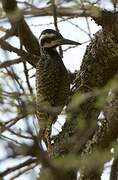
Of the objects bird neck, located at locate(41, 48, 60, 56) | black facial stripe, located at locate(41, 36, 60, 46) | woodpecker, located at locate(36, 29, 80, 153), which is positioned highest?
black facial stripe, located at locate(41, 36, 60, 46)

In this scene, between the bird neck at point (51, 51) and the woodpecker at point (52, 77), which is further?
the bird neck at point (51, 51)

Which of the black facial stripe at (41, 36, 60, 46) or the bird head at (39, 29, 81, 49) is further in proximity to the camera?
the black facial stripe at (41, 36, 60, 46)

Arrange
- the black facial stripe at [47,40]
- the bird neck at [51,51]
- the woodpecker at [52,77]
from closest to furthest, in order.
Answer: the woodpecker at [52,77] < the black facial stripe at [47,40] < the bird neck at [51,51]

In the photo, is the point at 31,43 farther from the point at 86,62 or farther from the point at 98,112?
the point at 98,112

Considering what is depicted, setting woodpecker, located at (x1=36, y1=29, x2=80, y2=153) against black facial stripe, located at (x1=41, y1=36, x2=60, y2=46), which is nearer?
woodpecker, located at (x1=36, y1=29, x2=80, y2=153)

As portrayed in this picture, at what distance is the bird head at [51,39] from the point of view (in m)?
5.10

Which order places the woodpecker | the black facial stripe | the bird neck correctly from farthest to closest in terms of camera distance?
the bird neck → the black facial stripe → the woodpecker

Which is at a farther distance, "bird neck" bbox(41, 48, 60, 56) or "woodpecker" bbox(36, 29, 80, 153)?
"bird neck" bbox(41, 48, 60, 56)

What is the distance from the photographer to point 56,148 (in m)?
3.49

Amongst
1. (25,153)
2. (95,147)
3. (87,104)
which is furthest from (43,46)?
(25,153)

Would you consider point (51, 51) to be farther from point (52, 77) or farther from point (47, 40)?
point (52, 77)

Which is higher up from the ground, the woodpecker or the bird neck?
the bird neck

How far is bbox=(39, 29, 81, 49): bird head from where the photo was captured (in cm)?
510

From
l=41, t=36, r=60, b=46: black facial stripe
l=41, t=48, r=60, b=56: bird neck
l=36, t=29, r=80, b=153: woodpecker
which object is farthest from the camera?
l=41, t=48, r=60, b=56: bird neck
